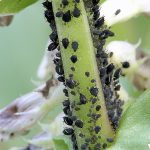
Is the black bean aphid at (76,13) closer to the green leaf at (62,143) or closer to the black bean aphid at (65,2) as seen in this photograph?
the black bean aphid at (65,2)

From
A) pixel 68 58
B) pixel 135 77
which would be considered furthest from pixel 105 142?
pixel 135 77

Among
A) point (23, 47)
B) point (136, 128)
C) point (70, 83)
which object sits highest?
point (23, 47)

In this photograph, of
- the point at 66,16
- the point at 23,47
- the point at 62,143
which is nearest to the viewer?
the point at 66,16

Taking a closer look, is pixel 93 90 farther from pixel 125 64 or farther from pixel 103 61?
pixel 125 64

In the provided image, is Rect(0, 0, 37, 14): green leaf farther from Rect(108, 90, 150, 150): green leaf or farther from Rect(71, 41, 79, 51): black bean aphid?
Rect(108, 90, 150, 150): green leaf

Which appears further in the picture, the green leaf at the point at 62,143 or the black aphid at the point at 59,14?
the green leaf at the point at 62,143

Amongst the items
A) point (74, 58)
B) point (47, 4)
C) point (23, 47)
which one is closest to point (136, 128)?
point (74, 58)

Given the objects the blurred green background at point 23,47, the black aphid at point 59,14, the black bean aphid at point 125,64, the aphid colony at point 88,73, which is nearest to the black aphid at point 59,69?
the aphid colony at point 88,73
